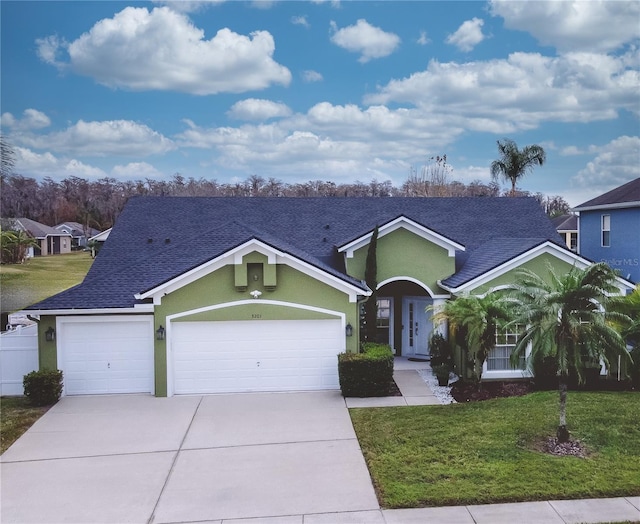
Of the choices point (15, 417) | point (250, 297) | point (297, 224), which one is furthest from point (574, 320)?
point (297, 224)

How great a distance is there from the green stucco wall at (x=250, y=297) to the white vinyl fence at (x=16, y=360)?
3.41m

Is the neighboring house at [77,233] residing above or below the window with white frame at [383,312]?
above

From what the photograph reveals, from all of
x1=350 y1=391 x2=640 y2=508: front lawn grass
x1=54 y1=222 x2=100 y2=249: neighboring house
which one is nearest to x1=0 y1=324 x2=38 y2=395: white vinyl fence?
x1=350 y1=391 x2=640 y2=508: front lawn grass

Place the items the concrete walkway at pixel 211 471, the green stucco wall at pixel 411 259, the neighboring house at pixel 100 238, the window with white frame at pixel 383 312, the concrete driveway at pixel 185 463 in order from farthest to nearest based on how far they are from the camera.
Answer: the neighboring house at pixel 100 238 → the window with white frame at pixel 383 312 → the green stucco wall at pixel 411 259 → the concrete driveway at pixel 185 463 → the concrete walkway at pixel 211 471

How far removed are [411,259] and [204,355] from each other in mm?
7465

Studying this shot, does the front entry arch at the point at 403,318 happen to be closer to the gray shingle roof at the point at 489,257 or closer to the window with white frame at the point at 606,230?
the gray shingle roof at the point at 489,257

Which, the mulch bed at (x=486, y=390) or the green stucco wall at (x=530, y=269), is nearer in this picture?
the mulch bed at (x=486, y=390)

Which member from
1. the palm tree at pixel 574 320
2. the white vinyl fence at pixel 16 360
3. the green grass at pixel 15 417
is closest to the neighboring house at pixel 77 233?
the white vinyl fence at pixel 16 360

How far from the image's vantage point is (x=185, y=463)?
376 inches

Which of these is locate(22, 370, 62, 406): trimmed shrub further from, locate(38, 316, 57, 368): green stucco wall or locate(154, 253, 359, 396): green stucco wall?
locate(154, 253, 359, 396): green stucco wall

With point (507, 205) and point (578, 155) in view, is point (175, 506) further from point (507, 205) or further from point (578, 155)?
point (578, 155)

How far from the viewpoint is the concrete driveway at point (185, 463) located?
7.88 metres

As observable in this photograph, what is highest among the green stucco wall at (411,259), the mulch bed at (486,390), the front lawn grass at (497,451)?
the green stucco wall at (411,259)

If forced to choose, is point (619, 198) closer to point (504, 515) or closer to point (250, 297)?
point (250, 297)
